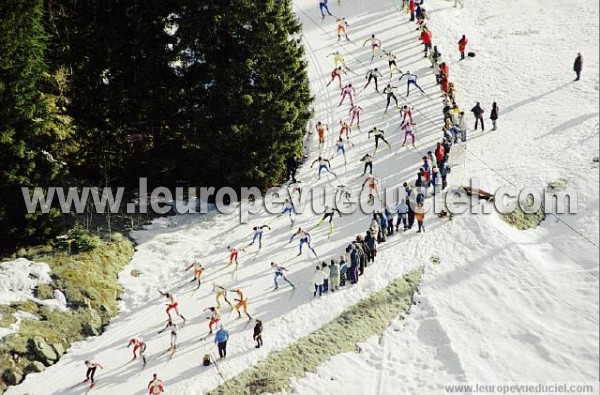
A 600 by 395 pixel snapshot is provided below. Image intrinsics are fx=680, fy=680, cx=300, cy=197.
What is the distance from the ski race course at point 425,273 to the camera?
70.3 ft

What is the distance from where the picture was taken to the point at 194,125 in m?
28.6

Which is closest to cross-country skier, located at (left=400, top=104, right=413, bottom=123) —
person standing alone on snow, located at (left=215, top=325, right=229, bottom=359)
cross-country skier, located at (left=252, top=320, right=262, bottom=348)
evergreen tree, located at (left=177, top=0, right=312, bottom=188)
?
evergreen tree, located at (left=177, top=0, right=312, bottom=188)

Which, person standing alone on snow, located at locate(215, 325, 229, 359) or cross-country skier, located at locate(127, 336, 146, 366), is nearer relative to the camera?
person standing alone on snow, located at locate(215, 325, 229, 359)

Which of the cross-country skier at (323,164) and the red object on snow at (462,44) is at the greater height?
the red object on snow at (462,44)

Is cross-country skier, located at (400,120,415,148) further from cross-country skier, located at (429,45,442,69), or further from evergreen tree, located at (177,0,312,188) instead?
cross-country skier, located at (429,45,442,69)

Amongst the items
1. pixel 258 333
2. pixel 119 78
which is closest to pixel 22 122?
pixel 119 78

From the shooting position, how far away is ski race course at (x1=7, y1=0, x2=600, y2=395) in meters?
21.4

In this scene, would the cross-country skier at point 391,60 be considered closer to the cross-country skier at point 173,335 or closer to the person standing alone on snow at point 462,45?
the person standing alone on snow at point 462,45

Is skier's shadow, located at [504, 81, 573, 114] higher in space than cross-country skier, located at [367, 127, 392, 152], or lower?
higher

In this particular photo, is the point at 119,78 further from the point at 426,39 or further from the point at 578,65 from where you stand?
the point at 578,65

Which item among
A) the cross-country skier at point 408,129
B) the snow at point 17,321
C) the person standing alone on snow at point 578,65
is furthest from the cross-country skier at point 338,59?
the snow at point 17,321

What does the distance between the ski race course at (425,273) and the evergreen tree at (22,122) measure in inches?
168

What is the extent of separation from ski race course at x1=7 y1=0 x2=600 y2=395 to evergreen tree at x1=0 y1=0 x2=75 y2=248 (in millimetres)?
4266

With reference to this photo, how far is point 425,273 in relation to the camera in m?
24.8
